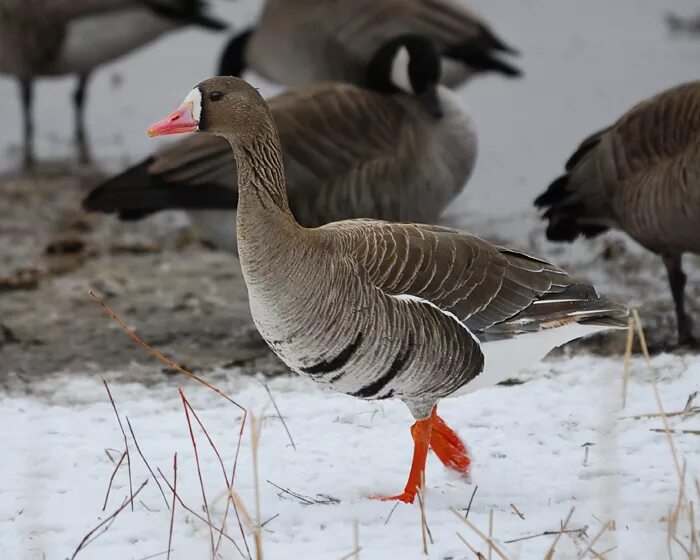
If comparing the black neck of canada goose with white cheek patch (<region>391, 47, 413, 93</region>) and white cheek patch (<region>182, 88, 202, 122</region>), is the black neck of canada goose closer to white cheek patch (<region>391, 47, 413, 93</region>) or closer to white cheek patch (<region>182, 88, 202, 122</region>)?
white cheek patch (<region>391, 47, 413, 93</region>)

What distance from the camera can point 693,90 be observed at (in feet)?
19.3

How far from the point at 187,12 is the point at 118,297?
4.41m

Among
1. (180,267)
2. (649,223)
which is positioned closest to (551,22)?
(180,267)

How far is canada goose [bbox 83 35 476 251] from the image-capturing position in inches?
249

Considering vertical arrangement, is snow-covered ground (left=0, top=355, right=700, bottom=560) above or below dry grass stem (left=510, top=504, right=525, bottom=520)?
below

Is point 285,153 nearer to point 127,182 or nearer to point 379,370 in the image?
point 127,182

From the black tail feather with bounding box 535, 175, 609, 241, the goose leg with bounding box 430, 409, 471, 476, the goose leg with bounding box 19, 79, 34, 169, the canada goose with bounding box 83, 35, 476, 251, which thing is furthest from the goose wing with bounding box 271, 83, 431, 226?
the goose leg with bounding box 19, 79, 34, 169

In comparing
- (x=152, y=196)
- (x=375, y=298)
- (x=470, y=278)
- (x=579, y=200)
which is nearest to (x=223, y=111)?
(x=375, y=298)

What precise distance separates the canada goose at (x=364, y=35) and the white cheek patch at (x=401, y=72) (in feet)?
5.78

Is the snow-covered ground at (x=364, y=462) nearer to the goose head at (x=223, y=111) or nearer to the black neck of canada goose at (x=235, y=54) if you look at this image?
the goose head at (x=223, y=111)

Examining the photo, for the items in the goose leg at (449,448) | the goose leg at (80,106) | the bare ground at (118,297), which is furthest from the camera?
the goose leg at (80,106)

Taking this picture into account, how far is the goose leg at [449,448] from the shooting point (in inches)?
175

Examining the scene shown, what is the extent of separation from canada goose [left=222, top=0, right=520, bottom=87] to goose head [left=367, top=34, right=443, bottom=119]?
1.69 m

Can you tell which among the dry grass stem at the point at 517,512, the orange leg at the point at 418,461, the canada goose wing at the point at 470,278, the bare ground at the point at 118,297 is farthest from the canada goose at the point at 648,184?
the dry grass stem at the point at 517,512
